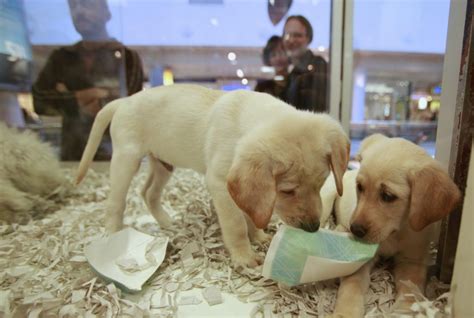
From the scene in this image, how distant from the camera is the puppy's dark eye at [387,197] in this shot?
1228 mm

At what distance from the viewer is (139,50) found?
2.75m

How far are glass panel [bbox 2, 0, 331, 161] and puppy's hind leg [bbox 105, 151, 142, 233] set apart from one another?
0.55m

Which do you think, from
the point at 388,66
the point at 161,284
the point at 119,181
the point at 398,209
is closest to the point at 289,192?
the point at 398,209

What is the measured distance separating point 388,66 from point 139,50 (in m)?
2.22

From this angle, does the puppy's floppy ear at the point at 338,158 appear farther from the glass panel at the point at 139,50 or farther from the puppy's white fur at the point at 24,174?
the puppy's white fur at the point at 24,174

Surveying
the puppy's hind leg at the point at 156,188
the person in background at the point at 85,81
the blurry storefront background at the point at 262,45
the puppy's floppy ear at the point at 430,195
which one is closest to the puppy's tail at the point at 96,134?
the puppy's hind leg at the point at 156,188

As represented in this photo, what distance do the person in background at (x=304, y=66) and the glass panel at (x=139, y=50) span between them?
12mm

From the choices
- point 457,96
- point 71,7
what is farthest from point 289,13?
point 457,96

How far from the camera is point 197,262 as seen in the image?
152 centimetres

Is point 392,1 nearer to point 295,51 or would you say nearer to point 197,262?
point 295,51

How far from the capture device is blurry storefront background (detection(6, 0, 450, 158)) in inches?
104

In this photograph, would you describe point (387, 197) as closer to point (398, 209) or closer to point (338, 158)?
point (398, 209)

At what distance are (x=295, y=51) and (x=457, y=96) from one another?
1.90 metres

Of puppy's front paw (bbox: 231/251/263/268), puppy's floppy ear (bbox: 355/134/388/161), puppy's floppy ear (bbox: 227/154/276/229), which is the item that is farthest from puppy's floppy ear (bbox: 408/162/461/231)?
puppy's front paw (bbox: 231/251/263/268)
